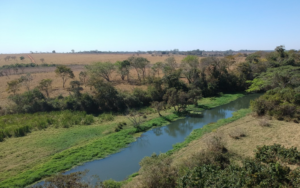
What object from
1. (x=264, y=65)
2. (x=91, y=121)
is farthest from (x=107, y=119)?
(x=264, y=65)

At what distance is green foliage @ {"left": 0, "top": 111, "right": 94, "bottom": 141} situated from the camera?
1777cm

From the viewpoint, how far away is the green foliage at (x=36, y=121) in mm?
17766

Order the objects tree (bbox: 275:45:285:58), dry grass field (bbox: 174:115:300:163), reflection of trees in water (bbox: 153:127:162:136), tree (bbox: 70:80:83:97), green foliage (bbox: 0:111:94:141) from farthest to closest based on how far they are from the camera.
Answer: tree (bbox: 275:45:285:58) < tree (bbox: 70:80:83:97) < reflection of trees in water (bbox: 153:127:162:136) < green foliage (bbox: 0:111:94:141) < dry grass field (bbox: 174:115:300:163)

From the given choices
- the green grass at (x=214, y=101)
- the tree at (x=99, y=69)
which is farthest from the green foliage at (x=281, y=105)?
the tree at (x=99, y=69)

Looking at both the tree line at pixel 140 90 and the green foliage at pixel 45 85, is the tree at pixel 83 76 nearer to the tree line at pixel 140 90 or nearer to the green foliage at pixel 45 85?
the tree line at pixel 140 90

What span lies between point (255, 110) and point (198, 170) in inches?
560

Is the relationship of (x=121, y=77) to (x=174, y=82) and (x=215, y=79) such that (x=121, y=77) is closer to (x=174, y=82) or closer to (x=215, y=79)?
(x=174, y=82)

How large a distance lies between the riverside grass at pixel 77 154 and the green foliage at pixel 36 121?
170cm

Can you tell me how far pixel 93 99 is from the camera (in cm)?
2480

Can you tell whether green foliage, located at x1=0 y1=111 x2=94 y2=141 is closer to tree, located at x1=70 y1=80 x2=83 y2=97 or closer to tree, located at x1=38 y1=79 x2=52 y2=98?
tree, located at x1=70 y1=80 x2=83 y2=97

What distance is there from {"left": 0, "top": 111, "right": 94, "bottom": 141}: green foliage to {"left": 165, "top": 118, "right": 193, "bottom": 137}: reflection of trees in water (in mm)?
8590

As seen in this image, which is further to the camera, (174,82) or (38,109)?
(174,82)

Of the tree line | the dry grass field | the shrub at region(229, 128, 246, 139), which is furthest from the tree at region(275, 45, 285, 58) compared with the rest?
the shrub at region(229, 128, 246, 139)

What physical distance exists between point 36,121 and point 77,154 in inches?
332
